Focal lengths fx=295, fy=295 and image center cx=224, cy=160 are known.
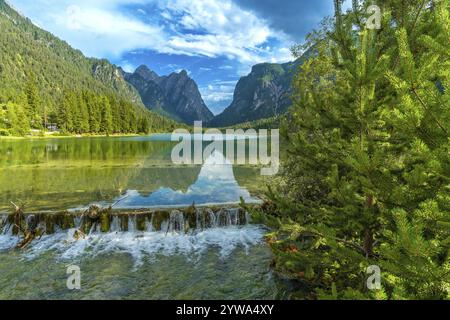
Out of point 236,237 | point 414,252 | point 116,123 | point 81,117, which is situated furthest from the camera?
point 116,123

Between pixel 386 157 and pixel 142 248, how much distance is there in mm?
12488

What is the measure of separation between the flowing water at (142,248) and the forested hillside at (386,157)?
10.0 ft

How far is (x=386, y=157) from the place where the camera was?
623cm

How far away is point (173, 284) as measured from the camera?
1141 centimetres

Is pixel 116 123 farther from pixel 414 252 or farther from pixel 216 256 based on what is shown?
pixel 414 252

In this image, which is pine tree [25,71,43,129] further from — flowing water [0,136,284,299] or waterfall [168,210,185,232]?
waterfall [168,210,185,232]

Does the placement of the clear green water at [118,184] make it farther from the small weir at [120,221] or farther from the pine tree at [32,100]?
the pine tree at [32,100]

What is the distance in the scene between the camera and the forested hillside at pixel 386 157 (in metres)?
3.46

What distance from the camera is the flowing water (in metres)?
11.1

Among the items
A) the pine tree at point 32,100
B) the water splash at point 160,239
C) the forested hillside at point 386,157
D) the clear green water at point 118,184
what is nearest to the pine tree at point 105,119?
the pine tree at point 32,100

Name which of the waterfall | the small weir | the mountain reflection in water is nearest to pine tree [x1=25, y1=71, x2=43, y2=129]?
the mountain reflection in water

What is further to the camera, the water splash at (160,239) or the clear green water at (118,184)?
the clear green water at (118,184)

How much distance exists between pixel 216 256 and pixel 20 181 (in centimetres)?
2286
